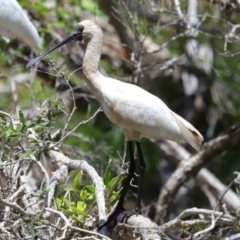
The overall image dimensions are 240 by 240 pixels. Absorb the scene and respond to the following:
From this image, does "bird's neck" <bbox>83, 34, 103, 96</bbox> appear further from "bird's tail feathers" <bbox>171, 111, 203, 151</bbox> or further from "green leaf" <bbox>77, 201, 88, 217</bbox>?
"green leaf" <bbox>77, 201, 88, 217</bbox>

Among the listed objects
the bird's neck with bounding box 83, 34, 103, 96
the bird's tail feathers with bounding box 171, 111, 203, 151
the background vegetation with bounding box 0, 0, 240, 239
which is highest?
the bird's neck with bounding box 83, 34, 103, 96

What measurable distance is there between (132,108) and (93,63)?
36 centimetres

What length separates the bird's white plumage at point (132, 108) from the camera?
477 centimetres

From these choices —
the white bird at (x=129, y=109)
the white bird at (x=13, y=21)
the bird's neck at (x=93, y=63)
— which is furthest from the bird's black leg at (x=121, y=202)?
the white bird at (x=13, y=21)

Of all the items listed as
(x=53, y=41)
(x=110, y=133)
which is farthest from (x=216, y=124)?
(x=53, y=41)

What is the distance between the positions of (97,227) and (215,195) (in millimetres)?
3428

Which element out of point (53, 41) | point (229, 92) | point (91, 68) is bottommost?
point (229, 92)

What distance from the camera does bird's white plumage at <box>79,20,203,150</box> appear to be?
15.7ft

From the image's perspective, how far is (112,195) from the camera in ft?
15.7

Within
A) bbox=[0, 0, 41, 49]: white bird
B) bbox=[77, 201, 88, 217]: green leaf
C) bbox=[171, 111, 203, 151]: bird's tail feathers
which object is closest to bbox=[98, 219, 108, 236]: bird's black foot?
bbox=[77, 201, 88, 217]: green leaf

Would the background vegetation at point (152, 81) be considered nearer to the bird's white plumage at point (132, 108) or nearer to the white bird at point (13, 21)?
the white bird at point (13, 21)

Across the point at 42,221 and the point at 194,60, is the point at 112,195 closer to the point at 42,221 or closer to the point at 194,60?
the point at 42,221

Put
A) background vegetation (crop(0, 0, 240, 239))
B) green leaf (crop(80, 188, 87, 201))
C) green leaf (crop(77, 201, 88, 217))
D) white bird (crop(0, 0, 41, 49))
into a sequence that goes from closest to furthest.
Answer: green leaf (crop(77, 201, 88, 217)) → green leaf (crop(80, 188, 87, 201)) → white bird (crop(0, 0, 41, 49)) → background vegetation (crop(0, 0, 240, 239))

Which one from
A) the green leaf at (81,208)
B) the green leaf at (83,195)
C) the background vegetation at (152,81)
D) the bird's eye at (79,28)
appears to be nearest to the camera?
the green leaf at (81,208)
